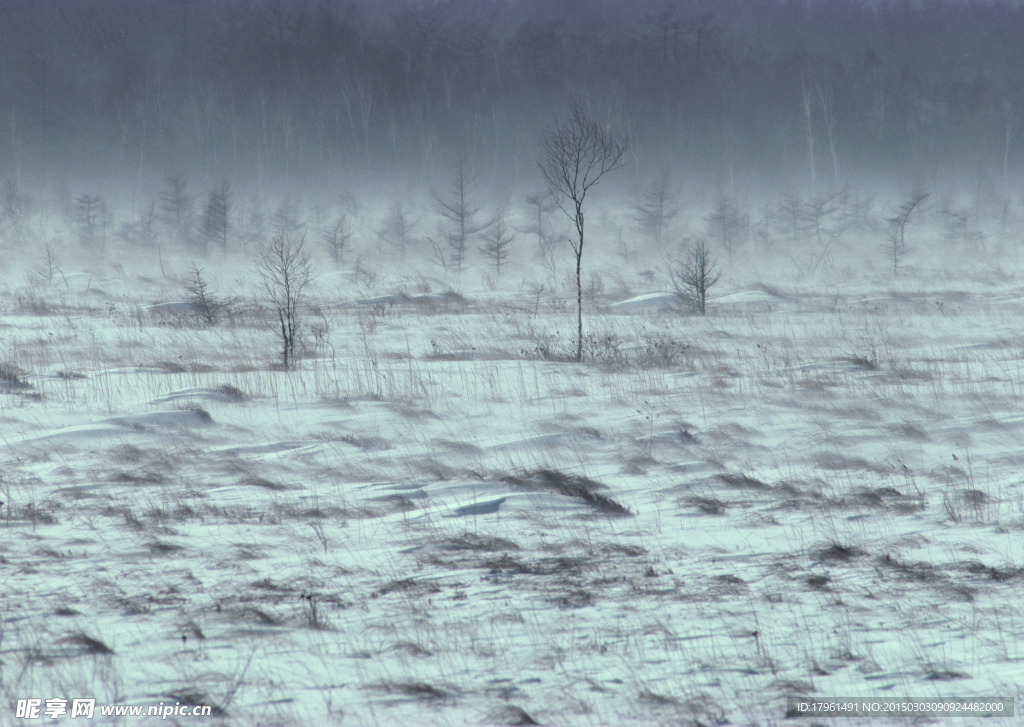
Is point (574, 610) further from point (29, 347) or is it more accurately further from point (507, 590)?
point (29, 347)

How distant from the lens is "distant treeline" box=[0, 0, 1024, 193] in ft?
260

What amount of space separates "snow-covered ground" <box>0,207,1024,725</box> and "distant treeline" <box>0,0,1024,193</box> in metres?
71.4

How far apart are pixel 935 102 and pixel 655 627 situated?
99959mm

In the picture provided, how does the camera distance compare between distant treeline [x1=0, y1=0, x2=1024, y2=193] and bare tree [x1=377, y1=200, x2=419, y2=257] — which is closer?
bare tree [x1=377, y1=200, x2=419, y2=257]

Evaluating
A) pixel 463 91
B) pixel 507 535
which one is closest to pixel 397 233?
pixel 463 91

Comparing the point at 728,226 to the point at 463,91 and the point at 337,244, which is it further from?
the point at 463,91

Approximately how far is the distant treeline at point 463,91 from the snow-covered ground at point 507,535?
71.4 m

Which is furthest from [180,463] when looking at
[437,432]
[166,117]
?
[166,117]

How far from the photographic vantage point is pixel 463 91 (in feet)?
275

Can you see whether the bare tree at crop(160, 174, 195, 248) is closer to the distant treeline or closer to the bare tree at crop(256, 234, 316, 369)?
the bare tree at crop(256, 234, 316, 369)

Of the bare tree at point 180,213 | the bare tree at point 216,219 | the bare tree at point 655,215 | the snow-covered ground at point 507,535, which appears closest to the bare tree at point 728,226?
the bare tree at point 655,215

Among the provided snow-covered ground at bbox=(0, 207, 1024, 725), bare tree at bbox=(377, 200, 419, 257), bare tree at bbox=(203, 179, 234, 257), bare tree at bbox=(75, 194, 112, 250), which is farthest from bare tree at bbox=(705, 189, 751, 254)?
snow-covered ground at bbox=(0, 207, 1024, 725)

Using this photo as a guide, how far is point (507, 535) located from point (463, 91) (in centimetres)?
8409

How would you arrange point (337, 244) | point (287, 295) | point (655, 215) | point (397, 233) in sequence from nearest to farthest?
point (287, 295) < point (337, 244) < point (397, 233) < point (655, 215)
